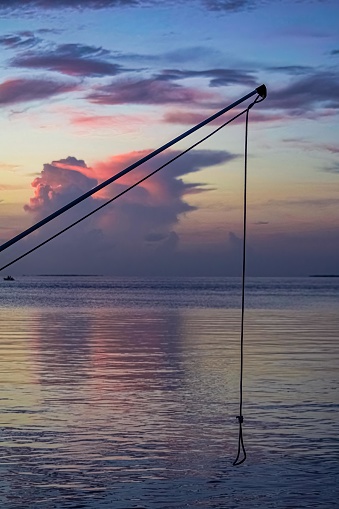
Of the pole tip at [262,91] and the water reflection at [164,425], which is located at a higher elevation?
the pole tip at [262,91]

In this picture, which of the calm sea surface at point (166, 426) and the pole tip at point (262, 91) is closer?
the pole tip at point (262, 91)

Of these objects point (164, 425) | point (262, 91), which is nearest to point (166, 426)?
point (164, 425)

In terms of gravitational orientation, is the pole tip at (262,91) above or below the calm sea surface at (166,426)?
above

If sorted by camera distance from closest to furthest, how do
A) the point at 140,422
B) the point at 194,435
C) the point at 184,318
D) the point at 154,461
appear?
1. the point at 154,461
2. the point at 194,435
3. the point at 140,422
4. the point at 184,318

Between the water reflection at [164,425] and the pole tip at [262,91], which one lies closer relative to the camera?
the pole tip at [262,91]

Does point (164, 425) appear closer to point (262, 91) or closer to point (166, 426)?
point (166, 426)

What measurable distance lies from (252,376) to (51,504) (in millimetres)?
15601

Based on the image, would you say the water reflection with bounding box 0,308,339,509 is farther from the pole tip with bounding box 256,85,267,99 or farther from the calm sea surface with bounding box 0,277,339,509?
the pole tip with bounding box 256,85,267,99

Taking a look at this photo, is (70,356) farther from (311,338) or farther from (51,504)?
(51,504)

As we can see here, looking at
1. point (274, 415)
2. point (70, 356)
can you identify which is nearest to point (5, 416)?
point (274, 415)

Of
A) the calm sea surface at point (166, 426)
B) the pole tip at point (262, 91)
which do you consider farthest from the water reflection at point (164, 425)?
the pole tip at point (262, 91)

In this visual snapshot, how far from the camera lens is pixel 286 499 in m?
14.2

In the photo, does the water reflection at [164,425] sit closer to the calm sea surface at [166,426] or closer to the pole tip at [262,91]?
the calm sea surface at [166,426]

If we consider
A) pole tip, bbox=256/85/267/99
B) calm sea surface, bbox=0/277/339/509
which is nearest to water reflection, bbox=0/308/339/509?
calm sea surface, bbox=0/277/339/509
